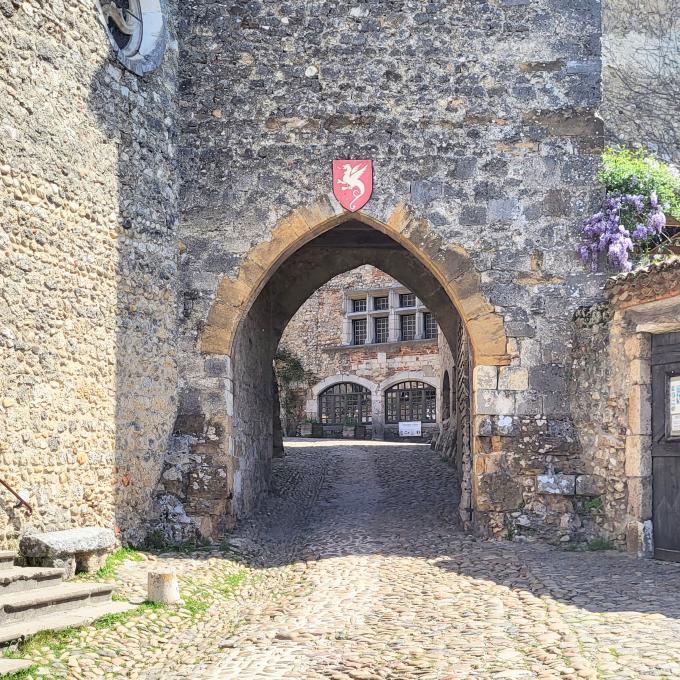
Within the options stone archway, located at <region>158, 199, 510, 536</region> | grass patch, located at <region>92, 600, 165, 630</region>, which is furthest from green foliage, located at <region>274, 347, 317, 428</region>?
grass patch, located at <region>92, 600, 165, 630</region>

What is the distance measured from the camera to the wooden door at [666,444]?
7.54 m

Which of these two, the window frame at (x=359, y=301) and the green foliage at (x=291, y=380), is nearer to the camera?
the green foliage at (x=291, y=380)

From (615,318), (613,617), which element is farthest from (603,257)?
(613,617)

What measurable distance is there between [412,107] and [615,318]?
2.63 m

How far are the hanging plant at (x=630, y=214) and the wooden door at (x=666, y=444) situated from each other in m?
1.16

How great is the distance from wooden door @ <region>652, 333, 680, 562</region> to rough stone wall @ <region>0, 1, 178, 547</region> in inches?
A: 158

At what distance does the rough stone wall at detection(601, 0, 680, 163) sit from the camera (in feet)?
54.5

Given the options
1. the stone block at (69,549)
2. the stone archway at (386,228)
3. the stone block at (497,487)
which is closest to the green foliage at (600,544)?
the stone block at (497,487)

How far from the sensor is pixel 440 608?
19.6 feet

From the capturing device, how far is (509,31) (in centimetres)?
902

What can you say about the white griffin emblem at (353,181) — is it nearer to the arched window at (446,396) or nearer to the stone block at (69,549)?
the stone block at (69,549)

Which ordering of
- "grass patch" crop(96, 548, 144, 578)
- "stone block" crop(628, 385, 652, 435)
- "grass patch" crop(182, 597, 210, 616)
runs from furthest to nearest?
"stone block" crop(628, 385, 652, 435) → "grass patch" crop(96, 548, 144, 578) → "grass patch" crop(182, 597, 210, 616)

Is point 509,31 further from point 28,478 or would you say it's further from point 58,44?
point 28,478

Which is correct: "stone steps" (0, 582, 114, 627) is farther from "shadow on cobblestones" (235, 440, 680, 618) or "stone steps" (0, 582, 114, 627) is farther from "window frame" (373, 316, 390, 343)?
"window frame" (373, 316, 390, 343)
